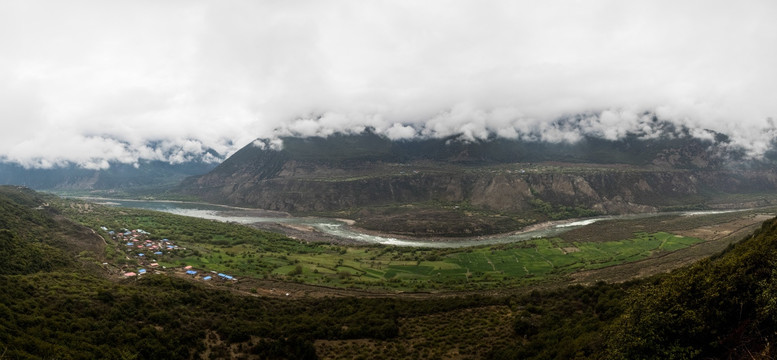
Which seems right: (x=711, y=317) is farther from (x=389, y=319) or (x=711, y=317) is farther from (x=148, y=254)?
(x=148, y=254)

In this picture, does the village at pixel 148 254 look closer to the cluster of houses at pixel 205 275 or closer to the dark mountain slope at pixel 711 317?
the cluster of houses at pixel 205 275

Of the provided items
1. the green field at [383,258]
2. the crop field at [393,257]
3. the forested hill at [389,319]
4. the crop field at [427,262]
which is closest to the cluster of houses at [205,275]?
the crop field at [393,257]

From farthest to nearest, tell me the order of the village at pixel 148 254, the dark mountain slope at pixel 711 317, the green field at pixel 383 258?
the green field at pixel 383 258, the village at pixel 148 254, the dark mountain slope at pixel 711 317

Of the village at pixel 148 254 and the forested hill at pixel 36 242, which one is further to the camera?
the village at pixel 148 254

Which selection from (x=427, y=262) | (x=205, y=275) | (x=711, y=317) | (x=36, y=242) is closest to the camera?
(x=711, y=317)

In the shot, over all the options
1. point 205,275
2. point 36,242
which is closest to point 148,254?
point 205,275

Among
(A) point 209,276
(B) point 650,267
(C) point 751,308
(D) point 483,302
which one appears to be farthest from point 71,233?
(B) point 650,267

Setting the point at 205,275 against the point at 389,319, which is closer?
the point at 389,319

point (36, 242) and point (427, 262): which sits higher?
point (36, 242)

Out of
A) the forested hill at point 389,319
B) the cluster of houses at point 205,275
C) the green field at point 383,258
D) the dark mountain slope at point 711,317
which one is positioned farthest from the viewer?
the green field at point 383,258
